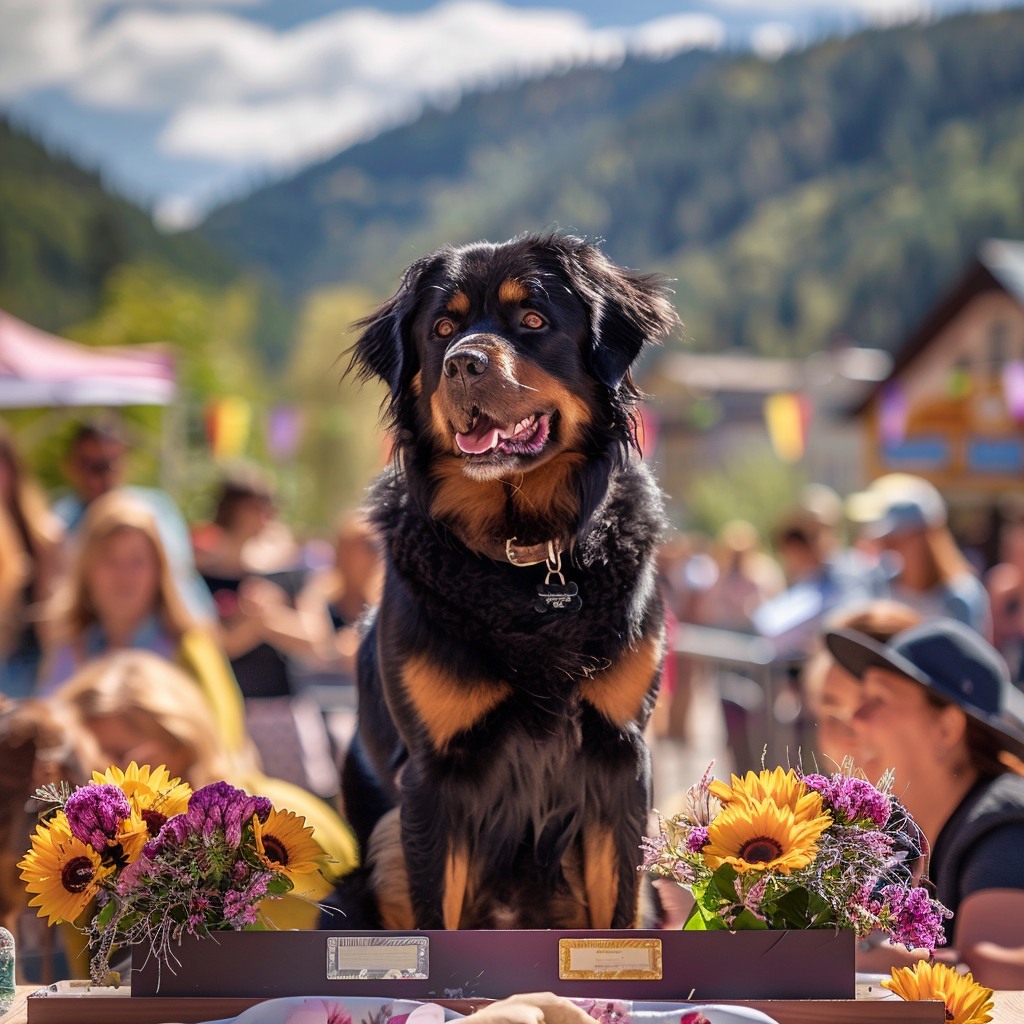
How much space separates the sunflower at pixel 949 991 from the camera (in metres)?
1.56

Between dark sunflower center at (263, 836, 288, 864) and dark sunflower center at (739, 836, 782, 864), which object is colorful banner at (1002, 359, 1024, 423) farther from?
dark sunflower center at (263, 836, 288, 864)

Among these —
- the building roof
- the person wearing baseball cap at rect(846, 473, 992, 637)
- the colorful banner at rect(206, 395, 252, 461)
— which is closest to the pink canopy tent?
the colorful banner at rect(206, 395, 252, 461)

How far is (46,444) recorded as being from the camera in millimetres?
43875

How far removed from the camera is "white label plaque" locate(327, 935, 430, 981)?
5.27 ft

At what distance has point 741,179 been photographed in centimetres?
9525

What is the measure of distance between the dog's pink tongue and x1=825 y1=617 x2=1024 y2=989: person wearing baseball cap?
105 cm

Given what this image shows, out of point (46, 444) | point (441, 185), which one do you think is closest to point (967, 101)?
point (441, 185)

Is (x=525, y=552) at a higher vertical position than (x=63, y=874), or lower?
higher

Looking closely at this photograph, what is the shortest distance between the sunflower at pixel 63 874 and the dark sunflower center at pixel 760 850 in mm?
882

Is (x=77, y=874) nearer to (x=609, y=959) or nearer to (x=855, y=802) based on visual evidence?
(x=609, y=959)

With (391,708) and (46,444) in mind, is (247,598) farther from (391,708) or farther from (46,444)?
(46,444)

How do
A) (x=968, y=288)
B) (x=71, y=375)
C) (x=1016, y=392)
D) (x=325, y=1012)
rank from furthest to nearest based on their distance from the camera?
(x=968, y=288) → (x=1016, y=392) → (x=71, y=375) → (x=325, y=1012)

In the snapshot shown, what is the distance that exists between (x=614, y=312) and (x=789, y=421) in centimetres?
1593

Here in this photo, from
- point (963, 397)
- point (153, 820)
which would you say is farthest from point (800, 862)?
point (963, 397)
